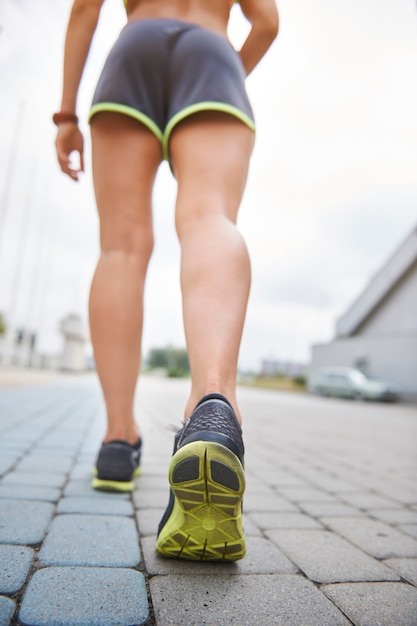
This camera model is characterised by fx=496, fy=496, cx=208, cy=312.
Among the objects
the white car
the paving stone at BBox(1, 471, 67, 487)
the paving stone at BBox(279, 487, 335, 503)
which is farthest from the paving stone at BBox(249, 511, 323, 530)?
the white car

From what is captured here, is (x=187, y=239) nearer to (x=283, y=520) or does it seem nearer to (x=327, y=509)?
(x=283, y=520)

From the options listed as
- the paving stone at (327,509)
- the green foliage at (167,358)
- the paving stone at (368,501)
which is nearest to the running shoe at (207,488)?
the paving stone at (327,509)

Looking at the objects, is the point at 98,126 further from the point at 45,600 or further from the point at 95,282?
the point at 45,600

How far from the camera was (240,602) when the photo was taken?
90 centimetres

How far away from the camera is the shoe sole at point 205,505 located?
920 millimetres

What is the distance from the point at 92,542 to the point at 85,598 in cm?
31

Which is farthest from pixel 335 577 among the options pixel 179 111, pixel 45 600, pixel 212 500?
pixel 179 111

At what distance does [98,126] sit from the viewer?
1.51 m

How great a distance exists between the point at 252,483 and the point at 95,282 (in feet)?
3.67

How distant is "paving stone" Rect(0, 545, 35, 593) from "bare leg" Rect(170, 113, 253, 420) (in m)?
0.44

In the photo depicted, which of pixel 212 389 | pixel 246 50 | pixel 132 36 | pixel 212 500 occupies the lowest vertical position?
pixel 212 500

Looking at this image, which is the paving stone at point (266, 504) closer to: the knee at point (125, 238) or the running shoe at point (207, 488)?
the running shoe at point (207, 488)

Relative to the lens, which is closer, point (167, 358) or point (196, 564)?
point (196, 564)

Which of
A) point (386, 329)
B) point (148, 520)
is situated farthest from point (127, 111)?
point (386, 329)
